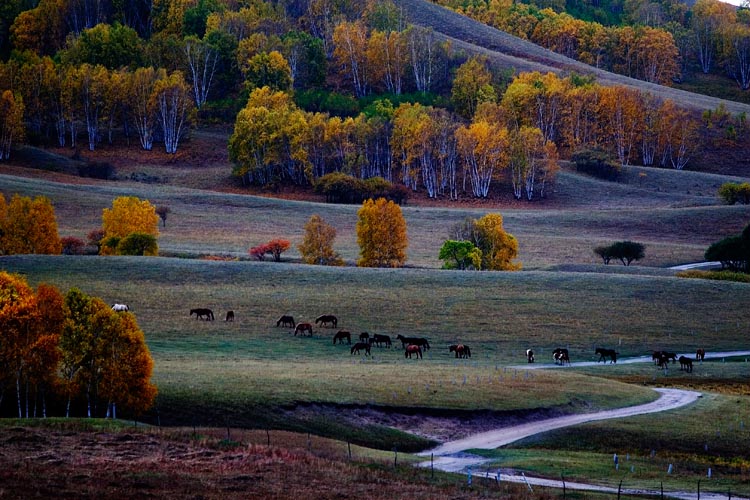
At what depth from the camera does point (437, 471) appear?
3759 centimetres

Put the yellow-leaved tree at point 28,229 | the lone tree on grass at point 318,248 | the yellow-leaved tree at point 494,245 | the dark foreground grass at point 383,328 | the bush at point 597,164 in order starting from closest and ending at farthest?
the dark foreground grass at point 383,328 → the yellow-leaved tree at point 28,229 → the lone tree on grass at point 318,248 → the yellow-leaved tree at point 494,245 → the bush at point 597,164

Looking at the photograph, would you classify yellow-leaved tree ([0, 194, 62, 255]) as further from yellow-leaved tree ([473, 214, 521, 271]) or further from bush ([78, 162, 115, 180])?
bush ([78, 162, 115, 180])

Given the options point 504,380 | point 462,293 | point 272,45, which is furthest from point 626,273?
point 272,45

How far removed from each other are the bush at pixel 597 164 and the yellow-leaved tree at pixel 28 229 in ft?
329

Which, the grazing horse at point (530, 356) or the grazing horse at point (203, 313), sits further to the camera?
the grazing horse at point (203, 313)

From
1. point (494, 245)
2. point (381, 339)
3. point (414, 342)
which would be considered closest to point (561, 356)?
point (414, 342)

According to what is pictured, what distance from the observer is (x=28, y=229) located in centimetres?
9256

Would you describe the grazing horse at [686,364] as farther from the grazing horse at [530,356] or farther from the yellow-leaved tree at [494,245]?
the yellow-leaved tree at [494,245]

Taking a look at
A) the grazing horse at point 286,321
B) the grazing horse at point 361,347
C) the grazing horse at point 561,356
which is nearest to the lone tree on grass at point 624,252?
the grazing horse at point 561,356

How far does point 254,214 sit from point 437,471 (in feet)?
310

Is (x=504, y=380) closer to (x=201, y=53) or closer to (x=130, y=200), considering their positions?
(x=130, y=200)

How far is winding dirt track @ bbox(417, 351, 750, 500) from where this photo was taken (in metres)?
35.9

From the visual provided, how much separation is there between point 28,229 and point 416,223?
5061cm

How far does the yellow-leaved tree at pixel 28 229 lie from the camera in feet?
302
